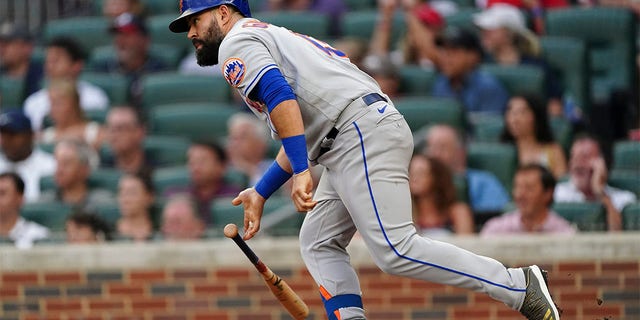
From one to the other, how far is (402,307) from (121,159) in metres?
2.71

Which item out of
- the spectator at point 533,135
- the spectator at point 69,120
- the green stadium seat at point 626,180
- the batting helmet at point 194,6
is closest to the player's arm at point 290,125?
the batting helmet at point 194,6

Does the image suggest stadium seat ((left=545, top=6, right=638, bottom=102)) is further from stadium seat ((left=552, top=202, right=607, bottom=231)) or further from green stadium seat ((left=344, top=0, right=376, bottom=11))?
stadium seat ((left=552, top=202, right=607, bottom=231))

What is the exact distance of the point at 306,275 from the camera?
24.2 feet

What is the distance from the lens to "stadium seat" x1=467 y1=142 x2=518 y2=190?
323 inches

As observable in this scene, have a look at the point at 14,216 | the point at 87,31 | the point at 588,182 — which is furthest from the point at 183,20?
the point at 87,31

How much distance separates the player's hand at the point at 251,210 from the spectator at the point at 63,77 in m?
4.70

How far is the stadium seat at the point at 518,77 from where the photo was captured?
29.6 ft

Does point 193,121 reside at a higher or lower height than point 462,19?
lower

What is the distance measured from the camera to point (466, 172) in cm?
810

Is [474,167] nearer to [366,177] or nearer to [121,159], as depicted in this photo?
Result: [121,159]

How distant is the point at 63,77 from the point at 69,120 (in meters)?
0.77

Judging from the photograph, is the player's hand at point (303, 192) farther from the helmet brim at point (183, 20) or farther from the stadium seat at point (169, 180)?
the stadium seat at point (169, 180)

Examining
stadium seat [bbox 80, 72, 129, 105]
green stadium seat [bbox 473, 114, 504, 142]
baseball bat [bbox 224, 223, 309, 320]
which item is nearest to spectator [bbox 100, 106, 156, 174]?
stadium seat [bbox 80, 72, 129, 105]

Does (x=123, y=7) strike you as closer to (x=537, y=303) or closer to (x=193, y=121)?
(x=193, y=121)
